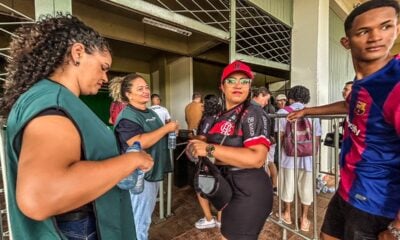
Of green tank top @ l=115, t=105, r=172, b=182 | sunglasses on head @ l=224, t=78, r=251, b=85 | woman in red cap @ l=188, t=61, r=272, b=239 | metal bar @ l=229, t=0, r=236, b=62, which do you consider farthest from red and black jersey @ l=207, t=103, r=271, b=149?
metal bar @ l=229, t=0, r=236, b=62

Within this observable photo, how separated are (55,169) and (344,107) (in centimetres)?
138

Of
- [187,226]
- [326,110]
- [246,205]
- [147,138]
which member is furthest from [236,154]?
[187,226]

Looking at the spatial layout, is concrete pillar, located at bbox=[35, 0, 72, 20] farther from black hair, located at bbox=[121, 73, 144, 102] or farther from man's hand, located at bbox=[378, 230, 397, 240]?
man's hand, located at bbox=[378, 230, 397, 240]

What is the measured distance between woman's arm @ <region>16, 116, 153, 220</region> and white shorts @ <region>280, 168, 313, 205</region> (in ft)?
7.94

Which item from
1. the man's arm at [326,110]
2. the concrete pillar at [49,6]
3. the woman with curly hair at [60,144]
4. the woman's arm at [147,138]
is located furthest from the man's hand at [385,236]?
the concrete pillar at [49,6]

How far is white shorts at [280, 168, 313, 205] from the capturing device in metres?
2.56

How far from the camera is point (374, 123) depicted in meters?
0.81

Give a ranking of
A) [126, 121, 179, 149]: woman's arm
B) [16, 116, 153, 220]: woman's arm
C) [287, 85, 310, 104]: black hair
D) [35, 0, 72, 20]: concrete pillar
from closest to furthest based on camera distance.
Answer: [16, 116, 153, 220]: woman's arm
[35, 0, 72, 20]: concrete pillar
[126, 121, 179, 149]: woman's arm
[287, 85, 310, 104]: black hair

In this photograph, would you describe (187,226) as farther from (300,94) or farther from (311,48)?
(311,48)

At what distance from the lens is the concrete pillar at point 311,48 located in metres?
4.17

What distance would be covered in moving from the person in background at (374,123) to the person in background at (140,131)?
50.7 inches

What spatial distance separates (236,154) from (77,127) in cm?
73

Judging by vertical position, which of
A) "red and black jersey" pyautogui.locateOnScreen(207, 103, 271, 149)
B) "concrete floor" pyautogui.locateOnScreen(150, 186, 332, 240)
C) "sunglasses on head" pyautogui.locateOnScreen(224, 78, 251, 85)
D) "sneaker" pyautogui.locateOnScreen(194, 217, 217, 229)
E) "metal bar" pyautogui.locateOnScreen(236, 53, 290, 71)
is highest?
"metal bar" pyautogui.locateOnScreen(236, 53, 290, 71)

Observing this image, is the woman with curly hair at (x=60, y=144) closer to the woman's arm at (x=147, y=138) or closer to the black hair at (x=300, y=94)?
the woman's arm at (x=147, y=138)
